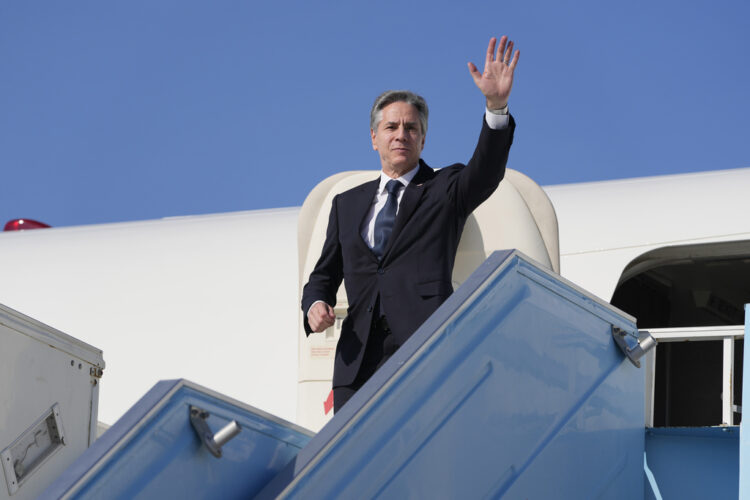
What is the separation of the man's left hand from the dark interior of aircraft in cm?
510

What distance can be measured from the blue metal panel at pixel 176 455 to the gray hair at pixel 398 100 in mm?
1501

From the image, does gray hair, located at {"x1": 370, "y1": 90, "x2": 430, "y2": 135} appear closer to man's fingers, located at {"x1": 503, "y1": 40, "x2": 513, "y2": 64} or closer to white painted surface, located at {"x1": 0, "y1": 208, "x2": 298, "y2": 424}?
man's fingers, located at {"x1": 503, "y1": 40, "x2": 513, "y2": 64}

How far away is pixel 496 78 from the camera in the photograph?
10.6ft

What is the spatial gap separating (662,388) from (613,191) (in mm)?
3102

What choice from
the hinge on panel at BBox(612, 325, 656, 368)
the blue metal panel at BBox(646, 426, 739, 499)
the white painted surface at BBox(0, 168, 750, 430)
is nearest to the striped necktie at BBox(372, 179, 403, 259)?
the hinge on panel at BBox(612, 325, 656, 368)

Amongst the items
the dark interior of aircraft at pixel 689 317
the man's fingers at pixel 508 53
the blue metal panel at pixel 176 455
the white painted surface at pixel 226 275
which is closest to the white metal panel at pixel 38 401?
the blue metal panel at pixel 176 455

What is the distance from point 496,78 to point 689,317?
6378mm

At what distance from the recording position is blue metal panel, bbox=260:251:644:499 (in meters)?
2.25

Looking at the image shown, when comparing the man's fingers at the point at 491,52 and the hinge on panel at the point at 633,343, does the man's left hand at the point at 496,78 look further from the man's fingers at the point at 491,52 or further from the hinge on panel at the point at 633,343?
the hinge on panel at the point at 633,343

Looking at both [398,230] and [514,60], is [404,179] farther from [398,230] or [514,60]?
[514,60]

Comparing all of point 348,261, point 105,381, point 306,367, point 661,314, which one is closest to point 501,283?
point 348,261

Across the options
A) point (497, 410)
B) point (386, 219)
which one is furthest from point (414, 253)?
point (497, 410)

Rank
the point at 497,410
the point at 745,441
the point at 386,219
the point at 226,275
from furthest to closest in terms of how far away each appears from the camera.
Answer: the point at 226,275, the point at 386,219, the point at 745,441, the point at 497,410

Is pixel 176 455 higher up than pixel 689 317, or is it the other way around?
pixel 689 317
